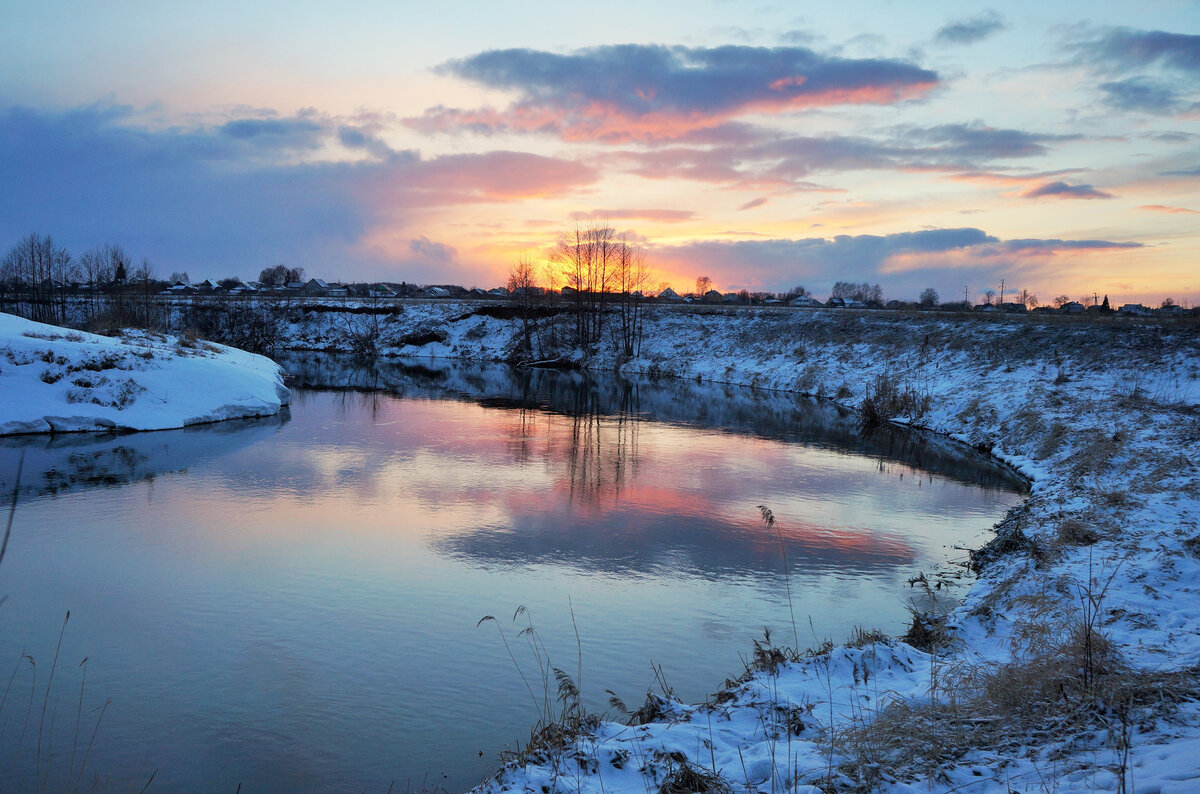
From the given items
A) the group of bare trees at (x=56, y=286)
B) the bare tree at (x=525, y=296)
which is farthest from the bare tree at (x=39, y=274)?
the bare tree at (x=525, y=296)

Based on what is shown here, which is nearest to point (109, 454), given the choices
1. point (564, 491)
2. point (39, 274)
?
point (564, 491)

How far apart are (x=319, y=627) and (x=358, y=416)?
71.8 ft

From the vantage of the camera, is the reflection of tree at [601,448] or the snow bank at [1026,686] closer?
the snow bank at [1026,686]

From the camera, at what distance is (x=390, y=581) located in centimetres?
1158

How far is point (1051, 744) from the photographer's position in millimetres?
5375

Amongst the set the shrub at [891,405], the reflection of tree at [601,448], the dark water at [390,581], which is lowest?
the dark water at [390,581]

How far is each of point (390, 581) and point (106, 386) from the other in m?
20.3

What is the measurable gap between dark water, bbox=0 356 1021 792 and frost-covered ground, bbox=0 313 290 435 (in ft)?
4.38

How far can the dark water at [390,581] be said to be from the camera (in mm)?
7352

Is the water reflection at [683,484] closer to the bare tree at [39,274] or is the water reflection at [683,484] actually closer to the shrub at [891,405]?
the shrub at [891,405]

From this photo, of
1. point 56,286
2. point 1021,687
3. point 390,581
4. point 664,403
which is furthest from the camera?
point 56,286

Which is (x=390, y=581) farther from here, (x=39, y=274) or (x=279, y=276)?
(x=279, y=276)

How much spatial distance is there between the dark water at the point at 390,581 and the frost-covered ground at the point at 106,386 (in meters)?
1.33

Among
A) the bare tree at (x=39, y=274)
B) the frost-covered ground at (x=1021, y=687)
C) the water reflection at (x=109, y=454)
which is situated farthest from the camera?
the bare tree at (x=39, y=274)
